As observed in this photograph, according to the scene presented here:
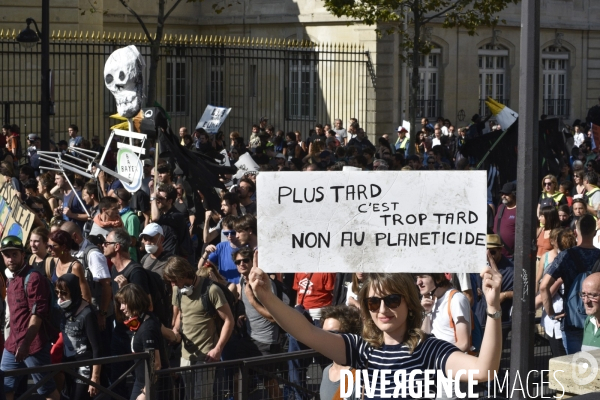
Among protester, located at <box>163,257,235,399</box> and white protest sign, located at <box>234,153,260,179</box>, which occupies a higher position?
white protest sign, located at <box>234,153,260,179</box>

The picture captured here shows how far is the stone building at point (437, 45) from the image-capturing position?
28641 mm

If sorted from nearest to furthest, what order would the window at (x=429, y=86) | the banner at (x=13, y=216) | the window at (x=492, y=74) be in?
the banner at (x=13, y=216) < the window at (x=429, y=86) < the window at (x=492, y=74)

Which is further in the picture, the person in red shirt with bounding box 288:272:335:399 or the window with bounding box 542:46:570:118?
the window with bounding box 542:46:570:118

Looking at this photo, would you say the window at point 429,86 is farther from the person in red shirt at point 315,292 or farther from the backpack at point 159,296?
the backpack at point 159,296

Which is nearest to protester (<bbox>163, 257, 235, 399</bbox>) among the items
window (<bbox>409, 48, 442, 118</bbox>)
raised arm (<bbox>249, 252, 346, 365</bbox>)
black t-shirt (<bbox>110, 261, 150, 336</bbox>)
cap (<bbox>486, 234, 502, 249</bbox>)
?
black t-shirt (<bbox>110, 261, 150, 336</bbox>)

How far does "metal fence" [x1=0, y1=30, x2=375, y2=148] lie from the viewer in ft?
82.7

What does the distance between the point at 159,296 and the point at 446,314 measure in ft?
7.61

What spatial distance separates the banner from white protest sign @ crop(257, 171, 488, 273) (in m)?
5.89

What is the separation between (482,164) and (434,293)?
18.5 ft

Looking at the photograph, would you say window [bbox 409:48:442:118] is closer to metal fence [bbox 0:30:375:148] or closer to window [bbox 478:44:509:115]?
window [bbox 478:44:509:115]

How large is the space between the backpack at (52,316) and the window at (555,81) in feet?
94.2

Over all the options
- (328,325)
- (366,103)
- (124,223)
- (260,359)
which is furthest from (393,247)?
(366,103)

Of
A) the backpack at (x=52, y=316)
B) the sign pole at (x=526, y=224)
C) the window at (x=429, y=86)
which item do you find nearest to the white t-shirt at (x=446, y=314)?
the sign pole at (x=526, y=224)

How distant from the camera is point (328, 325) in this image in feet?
20.6
